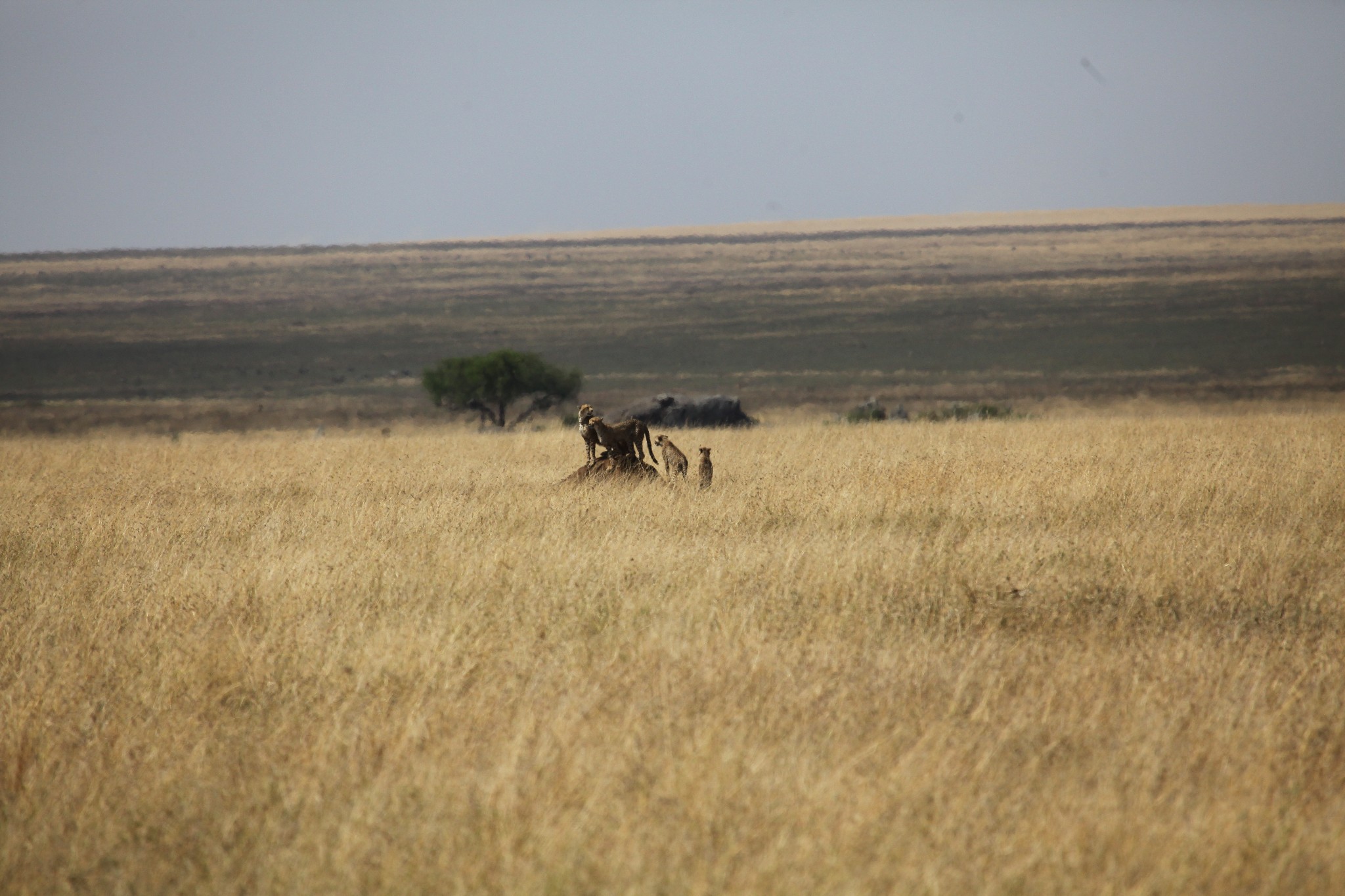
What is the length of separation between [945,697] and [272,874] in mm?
2652

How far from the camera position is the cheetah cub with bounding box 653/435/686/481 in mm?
10875

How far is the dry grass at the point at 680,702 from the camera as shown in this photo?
3250 millimetres

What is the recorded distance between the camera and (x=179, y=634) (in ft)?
17.8

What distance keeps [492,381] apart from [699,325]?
37.6 m

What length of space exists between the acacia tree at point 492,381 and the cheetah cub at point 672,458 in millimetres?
20065

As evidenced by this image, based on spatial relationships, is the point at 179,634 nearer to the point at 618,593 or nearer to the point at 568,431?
the point at 618,593

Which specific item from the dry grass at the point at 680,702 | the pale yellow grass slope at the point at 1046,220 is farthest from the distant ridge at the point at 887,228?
the dry grass at the point at 680,702

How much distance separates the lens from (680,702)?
4.35m

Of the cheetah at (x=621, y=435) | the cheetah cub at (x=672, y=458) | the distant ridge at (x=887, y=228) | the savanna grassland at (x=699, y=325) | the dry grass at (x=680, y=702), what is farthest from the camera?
the distant ridge at (x=887, y=228)

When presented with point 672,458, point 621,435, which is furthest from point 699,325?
point 621,435

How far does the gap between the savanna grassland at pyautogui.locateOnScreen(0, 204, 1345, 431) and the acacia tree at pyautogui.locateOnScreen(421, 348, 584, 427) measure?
5.61 meters

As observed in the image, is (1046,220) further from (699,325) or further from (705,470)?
(705,470)

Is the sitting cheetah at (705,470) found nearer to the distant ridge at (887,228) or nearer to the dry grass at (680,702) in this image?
the dry grass at (680,702)

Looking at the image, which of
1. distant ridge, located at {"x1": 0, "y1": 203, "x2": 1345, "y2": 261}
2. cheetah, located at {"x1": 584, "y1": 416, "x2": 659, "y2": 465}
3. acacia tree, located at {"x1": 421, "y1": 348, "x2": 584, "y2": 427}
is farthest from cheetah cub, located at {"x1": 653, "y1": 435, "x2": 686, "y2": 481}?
distant ridge, located at {"x1": 0, "y1": 203, "x2": 1345, "y2": 261}
